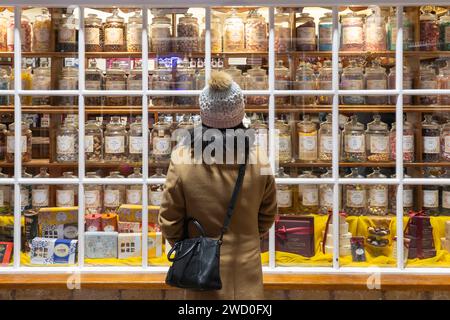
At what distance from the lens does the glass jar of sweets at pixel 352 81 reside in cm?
404

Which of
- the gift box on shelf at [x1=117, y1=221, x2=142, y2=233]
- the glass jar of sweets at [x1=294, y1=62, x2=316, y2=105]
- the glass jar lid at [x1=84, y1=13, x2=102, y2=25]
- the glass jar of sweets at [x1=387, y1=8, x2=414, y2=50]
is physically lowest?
the gift box on shelf at [x1=117, y1=221, x2=142, y2=233]

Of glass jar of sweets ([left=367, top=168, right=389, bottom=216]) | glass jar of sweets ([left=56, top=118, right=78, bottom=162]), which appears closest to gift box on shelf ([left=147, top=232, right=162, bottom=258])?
glass jar of sweets ([left=56, top=118, right=78, bottom=162])

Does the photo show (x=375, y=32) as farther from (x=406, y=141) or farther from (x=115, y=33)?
(x=115, y=33)

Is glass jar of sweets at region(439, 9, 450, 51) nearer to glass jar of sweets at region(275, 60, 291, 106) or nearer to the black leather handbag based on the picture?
glass jar of sweets at region(275, 60, 291, 106)

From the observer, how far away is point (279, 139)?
4.05m

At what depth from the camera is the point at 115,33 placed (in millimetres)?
4121

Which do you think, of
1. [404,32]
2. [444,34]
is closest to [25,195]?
[404,32]

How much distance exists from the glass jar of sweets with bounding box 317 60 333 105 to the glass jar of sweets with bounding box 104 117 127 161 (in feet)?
4.03

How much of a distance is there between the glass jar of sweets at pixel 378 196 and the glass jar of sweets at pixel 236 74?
0.97 m

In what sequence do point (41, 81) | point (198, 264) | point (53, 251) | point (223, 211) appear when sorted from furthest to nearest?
point (41, 81) < point (53, 251) < point (223, 211) < point (198, 264)

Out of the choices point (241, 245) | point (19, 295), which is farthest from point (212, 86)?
point (19, 295)

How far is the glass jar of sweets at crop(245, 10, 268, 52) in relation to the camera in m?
4.08

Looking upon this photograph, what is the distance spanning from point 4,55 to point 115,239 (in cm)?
137

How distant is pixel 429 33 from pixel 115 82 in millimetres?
1991
